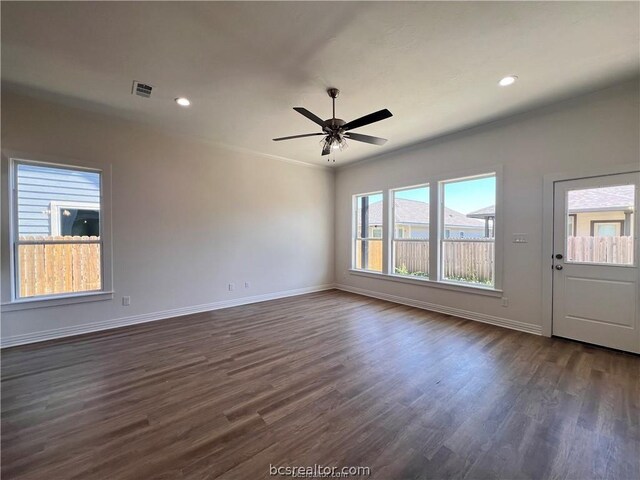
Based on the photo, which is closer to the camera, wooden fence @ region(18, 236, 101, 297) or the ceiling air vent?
the ceiling air vent

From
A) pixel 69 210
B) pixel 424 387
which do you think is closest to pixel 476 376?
pixel 424 387

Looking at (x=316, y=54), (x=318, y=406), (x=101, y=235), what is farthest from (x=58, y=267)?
(x=316, y=54)

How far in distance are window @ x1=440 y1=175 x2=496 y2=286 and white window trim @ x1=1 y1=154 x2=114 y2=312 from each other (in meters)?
5.29

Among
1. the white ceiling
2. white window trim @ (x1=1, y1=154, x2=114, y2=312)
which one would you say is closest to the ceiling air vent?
the white ceiling

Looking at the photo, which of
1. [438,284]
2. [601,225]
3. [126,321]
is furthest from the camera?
[438,284]

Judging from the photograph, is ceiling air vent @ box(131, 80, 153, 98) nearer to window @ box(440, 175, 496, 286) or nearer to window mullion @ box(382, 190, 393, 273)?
window mullion @ box(382, 190, 393, 273)

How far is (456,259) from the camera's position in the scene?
4.50 m

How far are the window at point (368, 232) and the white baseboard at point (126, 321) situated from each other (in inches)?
73.2

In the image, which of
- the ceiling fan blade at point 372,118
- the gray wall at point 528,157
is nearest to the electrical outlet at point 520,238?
the gray wall at point 528,157

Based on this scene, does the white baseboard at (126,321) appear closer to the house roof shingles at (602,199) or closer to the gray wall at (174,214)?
the gray wall at (174,214)

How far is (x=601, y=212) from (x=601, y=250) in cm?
46

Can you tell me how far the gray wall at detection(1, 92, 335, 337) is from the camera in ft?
10.9

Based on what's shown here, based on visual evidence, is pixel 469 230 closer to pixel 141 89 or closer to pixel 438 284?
pixel 438 284

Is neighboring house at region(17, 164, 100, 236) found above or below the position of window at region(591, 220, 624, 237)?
above
